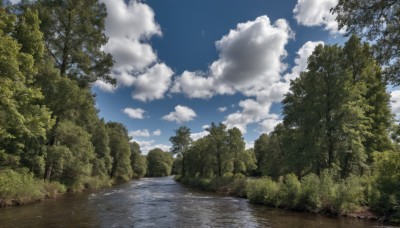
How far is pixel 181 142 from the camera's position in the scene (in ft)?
255

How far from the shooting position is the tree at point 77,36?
88.5 feet

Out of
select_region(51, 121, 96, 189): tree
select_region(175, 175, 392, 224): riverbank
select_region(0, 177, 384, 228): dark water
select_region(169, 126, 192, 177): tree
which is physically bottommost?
select_region(0, 177, 384, 228): dark water

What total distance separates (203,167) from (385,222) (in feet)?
154

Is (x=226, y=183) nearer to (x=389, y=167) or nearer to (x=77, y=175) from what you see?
(x=77, y=175)

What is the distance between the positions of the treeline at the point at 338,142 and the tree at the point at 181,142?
42228mm

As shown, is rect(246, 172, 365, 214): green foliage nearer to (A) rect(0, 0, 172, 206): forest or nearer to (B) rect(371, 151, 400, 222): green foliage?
(B) rect(371, 151, 400, 222): green foliage

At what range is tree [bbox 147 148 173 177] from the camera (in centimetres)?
12750

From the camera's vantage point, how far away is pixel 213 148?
53750 millimetres

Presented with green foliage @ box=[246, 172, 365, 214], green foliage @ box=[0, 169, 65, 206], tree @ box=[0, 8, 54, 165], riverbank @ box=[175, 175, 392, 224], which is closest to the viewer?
tree @ box=[0, 8, 54, 165]

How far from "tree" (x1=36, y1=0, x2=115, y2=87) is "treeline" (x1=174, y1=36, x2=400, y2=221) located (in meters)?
19.7

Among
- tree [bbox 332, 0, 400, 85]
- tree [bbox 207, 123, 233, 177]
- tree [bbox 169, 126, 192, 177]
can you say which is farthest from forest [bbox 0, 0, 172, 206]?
tree [bbox 169, 126, 192, 177]

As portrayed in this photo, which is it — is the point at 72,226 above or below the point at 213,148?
below

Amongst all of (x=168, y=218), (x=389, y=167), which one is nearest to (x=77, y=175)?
(x=168, y=218)

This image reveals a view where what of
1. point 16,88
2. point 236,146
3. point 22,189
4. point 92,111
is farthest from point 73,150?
point 236,146
